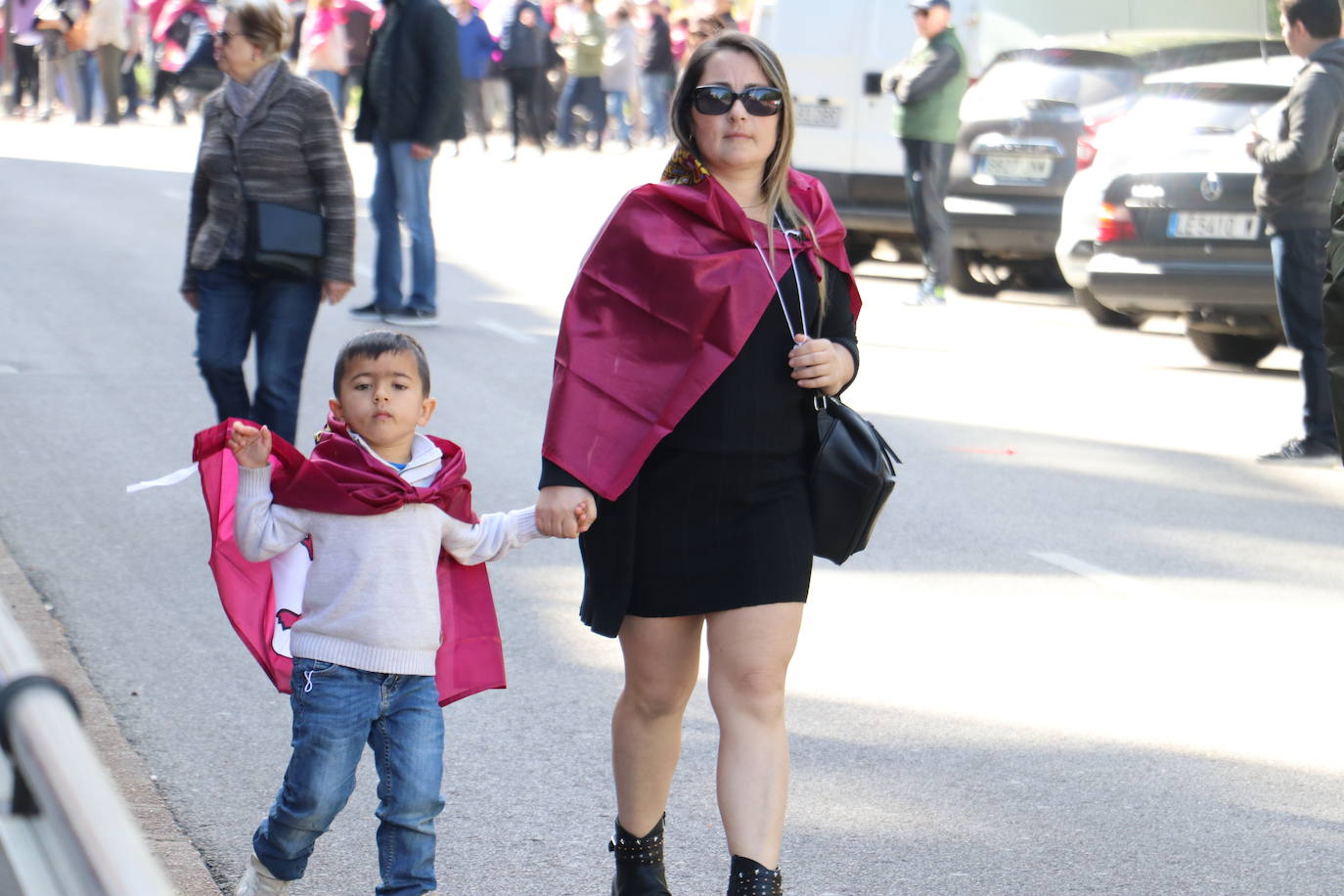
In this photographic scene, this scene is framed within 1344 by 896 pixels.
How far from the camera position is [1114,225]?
12117 millimetres

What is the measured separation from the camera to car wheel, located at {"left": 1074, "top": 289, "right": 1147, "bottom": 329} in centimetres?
1392

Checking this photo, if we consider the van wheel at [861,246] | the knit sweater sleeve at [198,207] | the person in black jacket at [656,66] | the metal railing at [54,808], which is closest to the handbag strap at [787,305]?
the metal railing at [54,808]

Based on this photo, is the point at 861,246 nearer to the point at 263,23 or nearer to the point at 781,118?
the point at 263,23

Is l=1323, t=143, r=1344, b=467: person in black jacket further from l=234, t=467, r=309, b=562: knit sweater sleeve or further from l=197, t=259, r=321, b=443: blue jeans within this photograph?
l=197, t=259, r=321, b=443: blue jeans

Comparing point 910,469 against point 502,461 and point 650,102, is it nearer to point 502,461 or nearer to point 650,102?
point 502,461

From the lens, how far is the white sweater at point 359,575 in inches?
145

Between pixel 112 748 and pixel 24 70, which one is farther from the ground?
pixel 24 70

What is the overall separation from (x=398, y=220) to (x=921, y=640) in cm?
718

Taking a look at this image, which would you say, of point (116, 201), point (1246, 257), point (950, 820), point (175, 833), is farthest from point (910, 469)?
point (116, 201)

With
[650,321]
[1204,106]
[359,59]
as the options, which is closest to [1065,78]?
[1204,106]

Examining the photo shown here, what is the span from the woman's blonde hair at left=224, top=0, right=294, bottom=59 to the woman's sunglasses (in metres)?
3.42

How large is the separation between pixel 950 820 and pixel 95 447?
16.9ft

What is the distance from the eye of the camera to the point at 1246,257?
11.4m

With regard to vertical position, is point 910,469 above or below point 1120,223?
below
